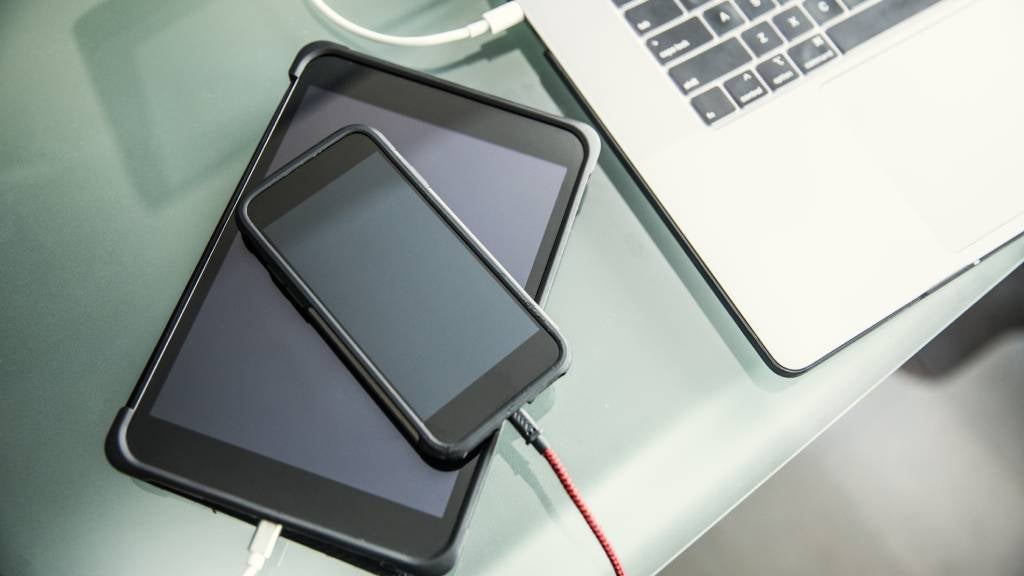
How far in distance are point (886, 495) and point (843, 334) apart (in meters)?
0.52

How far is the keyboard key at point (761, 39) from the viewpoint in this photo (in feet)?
1.46

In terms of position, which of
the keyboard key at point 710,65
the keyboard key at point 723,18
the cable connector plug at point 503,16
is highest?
the cable connector plug at point 503,16

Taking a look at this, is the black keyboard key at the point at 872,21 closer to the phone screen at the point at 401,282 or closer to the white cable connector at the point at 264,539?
the phone screen at the point at 401,282

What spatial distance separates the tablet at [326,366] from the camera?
0.36 meters

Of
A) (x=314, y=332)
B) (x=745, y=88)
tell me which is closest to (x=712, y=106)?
(x=745, y=88)

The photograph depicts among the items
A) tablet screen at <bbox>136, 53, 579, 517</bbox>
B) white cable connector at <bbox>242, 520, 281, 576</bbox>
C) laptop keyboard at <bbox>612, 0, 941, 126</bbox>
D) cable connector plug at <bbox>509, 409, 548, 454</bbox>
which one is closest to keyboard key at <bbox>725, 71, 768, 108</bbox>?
laptop keyboard at <bbox>612, 0, 941, 126</bbox>

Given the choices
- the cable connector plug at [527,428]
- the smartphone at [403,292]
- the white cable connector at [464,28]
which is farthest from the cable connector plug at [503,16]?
the cable connector plug at [527,428]

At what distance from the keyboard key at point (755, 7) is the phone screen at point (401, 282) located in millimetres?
225

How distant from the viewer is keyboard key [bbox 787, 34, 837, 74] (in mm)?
448

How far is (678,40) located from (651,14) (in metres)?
0.02

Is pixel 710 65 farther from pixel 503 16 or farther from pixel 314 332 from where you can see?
pixel 314 332

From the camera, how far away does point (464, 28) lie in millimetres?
458

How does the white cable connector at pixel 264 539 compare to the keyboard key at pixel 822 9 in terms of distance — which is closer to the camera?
the white cable connector at pixel 264 539

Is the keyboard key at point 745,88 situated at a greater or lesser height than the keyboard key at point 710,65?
lesser
